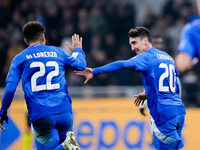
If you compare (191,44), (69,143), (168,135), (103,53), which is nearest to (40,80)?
(69,143)

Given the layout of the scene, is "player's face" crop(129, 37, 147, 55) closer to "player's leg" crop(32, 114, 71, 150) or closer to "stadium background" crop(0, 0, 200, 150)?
"player's leg" crop(32, 114, 71, 150)

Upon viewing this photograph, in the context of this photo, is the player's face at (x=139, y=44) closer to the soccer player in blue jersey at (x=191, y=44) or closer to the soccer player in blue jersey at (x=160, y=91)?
the soccer player in blue jersey at (x=160, y=91)

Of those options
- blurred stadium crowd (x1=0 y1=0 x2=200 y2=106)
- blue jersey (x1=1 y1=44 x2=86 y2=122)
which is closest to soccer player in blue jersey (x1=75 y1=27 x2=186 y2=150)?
blue jersey (x1=1 y1=44 x2=86 y2=122)

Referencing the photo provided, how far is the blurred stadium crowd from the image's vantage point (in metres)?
12.4

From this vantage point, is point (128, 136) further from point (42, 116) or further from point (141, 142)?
point (42, 116)

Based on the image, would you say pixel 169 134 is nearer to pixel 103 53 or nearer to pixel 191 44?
pixel 191 44

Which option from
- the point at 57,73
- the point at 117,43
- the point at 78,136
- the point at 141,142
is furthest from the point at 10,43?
the point at 57,73

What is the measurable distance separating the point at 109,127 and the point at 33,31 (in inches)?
197

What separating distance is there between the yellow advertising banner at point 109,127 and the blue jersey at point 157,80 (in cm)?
407

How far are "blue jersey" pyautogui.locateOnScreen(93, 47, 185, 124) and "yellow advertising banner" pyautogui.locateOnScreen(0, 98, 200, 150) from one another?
4073mm

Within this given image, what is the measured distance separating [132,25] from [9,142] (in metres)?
5.02

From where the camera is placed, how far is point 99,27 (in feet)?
42.9

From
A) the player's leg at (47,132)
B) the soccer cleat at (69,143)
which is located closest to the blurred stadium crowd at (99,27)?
the player's leg at (47,132)

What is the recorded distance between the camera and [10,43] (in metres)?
13.5
